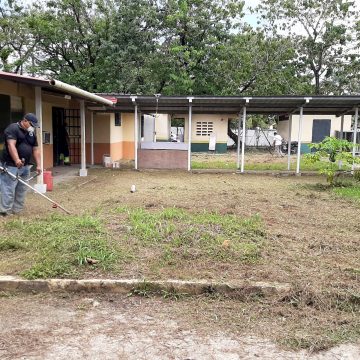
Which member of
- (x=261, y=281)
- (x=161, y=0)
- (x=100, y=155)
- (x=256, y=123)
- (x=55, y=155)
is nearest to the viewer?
(x=261, y=281)

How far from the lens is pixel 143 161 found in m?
15.1

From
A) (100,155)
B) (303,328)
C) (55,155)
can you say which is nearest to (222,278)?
(303,328)

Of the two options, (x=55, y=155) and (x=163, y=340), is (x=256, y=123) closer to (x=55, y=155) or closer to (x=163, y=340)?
(x=55, y=155)

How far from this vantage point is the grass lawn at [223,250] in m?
3.49

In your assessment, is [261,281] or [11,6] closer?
[261,281]

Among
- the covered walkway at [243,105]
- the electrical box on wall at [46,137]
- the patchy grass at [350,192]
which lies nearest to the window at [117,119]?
the covered walkway at [243,105]

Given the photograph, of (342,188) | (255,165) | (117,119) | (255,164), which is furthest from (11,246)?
(255,164)

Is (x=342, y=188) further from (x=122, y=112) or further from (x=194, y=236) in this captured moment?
(x=122, y=112)

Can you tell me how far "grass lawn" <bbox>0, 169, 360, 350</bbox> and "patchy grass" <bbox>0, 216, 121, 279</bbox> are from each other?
0.01m

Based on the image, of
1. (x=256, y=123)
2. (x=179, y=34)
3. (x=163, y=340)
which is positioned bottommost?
(x=163, y=340)

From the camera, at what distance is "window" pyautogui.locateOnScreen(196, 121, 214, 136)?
26094 millimetres

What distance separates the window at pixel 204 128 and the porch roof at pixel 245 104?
1034 centimetres

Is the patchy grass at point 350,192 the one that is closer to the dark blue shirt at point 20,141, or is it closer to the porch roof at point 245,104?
the porch roof at point 245,104

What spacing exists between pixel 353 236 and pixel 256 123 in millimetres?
31893
